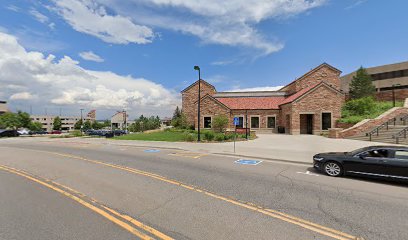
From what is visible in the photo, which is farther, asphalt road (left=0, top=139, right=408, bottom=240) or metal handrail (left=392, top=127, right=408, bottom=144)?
metal handrail (left=392, top=127, right=408, bottom=144)

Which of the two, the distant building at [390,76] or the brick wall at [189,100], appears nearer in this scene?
the brick wall at [189,100]

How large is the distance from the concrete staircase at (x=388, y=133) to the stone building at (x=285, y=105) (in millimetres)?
5757

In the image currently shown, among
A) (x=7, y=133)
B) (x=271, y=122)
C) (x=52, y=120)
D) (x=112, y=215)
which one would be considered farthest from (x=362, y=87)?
(x=52, y=120)

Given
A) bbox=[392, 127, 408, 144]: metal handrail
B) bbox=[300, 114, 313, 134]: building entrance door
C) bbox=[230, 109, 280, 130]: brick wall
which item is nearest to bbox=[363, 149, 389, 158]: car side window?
bbox=[392, 127, 408, 144]: metal handrail

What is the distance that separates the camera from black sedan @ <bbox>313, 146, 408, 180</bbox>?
6.97 metres

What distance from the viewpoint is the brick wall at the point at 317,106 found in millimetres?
26219

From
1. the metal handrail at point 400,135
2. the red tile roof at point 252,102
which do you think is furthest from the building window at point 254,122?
the metal handrail at point 400,135

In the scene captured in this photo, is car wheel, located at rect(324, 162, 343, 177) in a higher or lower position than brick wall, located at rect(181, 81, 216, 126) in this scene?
lower

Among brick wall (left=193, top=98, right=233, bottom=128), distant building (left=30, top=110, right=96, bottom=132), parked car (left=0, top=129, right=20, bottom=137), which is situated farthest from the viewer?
distant building (left=30, top=110, right=96, bottom=132)

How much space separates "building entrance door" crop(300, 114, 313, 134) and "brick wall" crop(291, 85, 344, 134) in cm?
116

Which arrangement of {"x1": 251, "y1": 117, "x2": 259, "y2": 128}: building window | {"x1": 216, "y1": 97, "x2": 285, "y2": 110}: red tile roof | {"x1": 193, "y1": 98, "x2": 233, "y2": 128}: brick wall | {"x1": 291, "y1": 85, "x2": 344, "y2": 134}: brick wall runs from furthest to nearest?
{"x1": 216, "y1": 97, "x2": 285, "y2": 110}: red tile roof < {"x1": 251, "y1": 117, "x2": 259, "y2": 128}: building window < {"x1": 193, "y1": 98, "x2": 233, "y2": 128}: brick wall < {"x1": 291, "y1": 85, "x2": 344, "y2": 134}: brick wall

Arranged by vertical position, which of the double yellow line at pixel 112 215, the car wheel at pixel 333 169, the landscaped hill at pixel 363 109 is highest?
the landscaped hill at pixel 363 109

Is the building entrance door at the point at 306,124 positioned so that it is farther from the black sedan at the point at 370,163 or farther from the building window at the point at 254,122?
the black sedan at the point at 370,163

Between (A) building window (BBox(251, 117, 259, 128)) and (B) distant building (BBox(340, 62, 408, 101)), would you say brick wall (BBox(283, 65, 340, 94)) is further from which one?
(B) distant building (BBox(340, 62, 408, 101))
